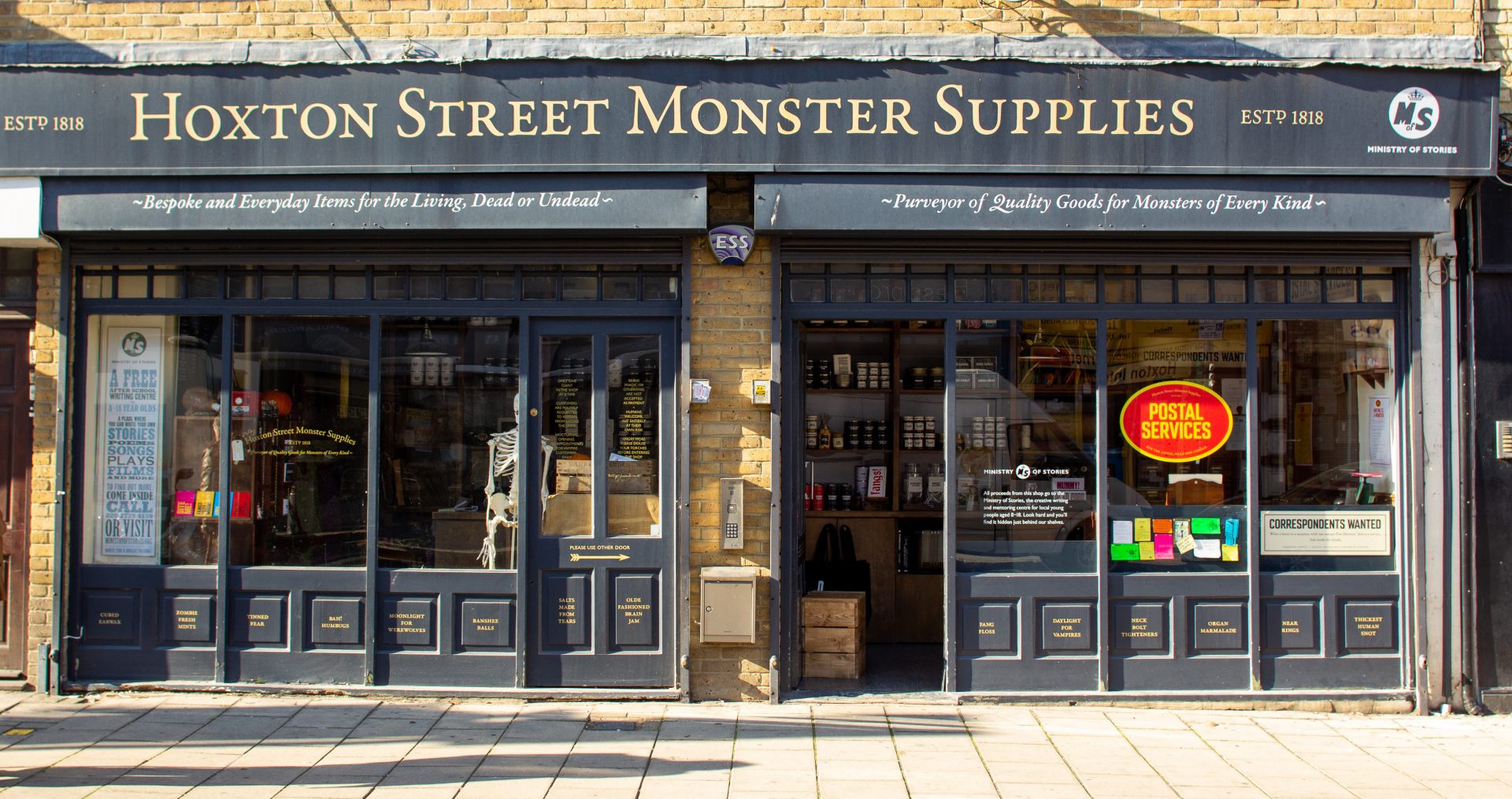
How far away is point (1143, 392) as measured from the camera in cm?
718

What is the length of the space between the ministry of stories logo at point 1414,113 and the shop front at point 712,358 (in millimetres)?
25

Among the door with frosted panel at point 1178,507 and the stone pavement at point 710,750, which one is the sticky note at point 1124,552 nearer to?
the door with frosted panel at point 1178,507

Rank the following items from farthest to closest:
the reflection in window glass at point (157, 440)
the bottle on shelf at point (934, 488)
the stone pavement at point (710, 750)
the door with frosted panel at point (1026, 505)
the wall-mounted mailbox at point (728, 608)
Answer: the bottle on shelf at point (934, 488) → the reflection in window glass at point (157, 440) → the door with frosted panel at point (1026, 505) → the wall-mounted mailbox at point (728, 608) → the stone pavement at point (710, 750)

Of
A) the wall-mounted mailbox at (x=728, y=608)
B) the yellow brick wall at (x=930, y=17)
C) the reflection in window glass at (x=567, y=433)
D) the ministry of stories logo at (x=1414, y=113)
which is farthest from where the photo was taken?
the reflection in window glass at (x=567, y=433)

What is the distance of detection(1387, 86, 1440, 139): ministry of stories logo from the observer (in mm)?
6617

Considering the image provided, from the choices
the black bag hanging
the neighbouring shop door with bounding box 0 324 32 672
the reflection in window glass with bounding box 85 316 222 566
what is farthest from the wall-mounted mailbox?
the neighbouring shop door with bounding box 0 324 32 672

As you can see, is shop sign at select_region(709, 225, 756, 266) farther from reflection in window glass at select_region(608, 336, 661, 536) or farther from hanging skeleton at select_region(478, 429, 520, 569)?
hanging skeleton at select_region(478, 429, 520, 569)

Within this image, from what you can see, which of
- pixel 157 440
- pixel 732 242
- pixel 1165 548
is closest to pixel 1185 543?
pixel 1165 548

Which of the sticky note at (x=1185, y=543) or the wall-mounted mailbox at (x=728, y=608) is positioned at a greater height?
the sticky note at (x=1185, y=543)

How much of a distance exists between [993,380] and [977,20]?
2.40m

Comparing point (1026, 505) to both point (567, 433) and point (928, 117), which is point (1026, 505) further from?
point (567, 433)

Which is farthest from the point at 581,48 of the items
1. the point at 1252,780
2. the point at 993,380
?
the point at 1252,780

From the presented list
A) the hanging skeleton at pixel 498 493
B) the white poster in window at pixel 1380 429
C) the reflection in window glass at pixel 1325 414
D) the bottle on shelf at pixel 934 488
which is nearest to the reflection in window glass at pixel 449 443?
the hanging skeleton at pixel 498 493

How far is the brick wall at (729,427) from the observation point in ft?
22.6
